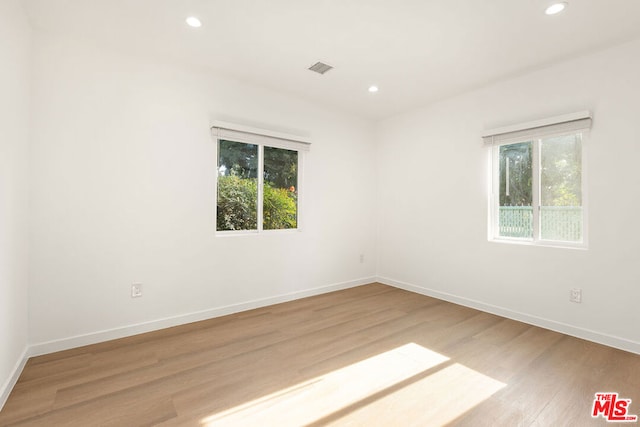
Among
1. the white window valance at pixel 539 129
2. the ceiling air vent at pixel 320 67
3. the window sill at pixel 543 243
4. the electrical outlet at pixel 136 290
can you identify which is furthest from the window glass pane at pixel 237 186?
the window sill at pixel 543 243

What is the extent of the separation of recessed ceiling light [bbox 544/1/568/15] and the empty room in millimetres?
18

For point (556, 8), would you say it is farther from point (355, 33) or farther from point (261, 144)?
point (261, 144)

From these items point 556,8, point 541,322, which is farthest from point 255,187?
point 541,322

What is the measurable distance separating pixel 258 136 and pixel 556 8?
2.84 meters

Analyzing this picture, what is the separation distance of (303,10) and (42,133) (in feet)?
7.56

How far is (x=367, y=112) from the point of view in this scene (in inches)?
175

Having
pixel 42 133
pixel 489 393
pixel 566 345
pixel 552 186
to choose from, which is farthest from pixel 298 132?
pixel 566 345

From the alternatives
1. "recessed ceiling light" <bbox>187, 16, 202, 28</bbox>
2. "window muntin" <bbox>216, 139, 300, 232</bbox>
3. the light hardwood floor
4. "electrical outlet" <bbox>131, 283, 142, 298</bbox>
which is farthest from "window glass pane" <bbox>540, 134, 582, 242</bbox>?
"electrical outlet" <bbox>131, 283, 142, 298</bbox>

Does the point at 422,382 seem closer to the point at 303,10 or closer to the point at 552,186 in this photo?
the point at 552,186

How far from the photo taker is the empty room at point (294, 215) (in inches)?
76.4

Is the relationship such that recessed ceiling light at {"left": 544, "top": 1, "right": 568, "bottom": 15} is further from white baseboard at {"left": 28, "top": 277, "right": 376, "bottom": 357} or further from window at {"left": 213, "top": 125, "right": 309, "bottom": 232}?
white baseboard at {"left": 28, "top": 277, "right": 376, "bottom": 357}

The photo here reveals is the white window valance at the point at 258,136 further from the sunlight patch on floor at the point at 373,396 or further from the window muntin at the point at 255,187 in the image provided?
the sunlight patch on floor at the point at 373,396

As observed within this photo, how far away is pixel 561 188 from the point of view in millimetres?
2996

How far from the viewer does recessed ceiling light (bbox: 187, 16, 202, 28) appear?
231 cm
